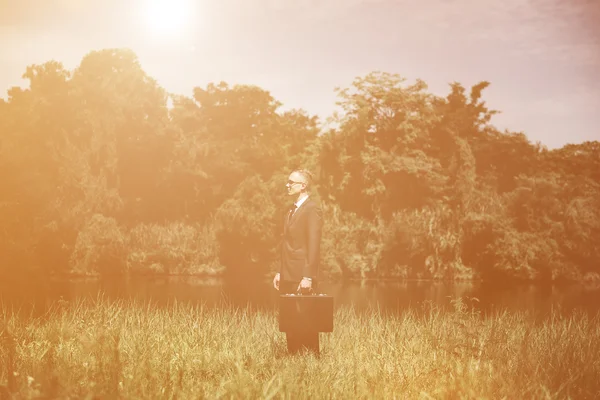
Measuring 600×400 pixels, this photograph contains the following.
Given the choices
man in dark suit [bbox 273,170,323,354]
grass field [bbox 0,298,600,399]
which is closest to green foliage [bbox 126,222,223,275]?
grass field [bbox 0,298,600,399]

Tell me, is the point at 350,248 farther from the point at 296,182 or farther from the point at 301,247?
the point at 296,182

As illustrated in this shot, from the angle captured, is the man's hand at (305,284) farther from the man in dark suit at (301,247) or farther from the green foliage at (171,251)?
the green foliage at (171,251)

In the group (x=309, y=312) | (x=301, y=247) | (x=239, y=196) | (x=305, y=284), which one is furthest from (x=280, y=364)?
(x=239, y=196)

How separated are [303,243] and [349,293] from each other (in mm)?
15760

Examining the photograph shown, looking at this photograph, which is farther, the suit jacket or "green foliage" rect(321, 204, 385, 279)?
"green foliage" rect(321, 204, 385, 279)

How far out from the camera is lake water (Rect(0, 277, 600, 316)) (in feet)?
59.1

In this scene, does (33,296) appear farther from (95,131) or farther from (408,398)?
(408,398)

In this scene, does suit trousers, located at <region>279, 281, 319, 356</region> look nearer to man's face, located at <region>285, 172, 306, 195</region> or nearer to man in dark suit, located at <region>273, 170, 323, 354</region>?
man in dark suit, located at <region>273, 170, 323, 354</region>

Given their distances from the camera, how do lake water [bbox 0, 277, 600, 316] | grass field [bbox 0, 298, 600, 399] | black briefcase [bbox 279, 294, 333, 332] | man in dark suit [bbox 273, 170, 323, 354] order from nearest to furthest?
grass field [bbox 0, 298, 600, 399], black briefcase [bbox 279, 294, 333, 332], man in dark suit [bbox 273, 170, 323, 354], lake water [bbox 0, 277, 600, 316]

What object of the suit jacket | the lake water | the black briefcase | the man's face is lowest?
the lake water

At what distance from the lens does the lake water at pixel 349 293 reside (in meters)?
18.0

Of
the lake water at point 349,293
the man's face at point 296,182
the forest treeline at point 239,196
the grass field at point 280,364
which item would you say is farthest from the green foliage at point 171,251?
the man's face at point 296,182

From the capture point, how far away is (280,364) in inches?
243

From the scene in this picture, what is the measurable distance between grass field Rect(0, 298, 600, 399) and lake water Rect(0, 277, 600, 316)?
28.7ft
